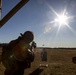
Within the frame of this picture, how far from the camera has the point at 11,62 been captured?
4.88m

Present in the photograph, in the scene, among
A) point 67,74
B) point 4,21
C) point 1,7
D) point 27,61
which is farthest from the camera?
point 67,74

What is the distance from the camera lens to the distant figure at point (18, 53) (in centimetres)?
480

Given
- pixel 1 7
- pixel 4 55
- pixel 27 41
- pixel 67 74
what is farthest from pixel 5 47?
pixel 67 74

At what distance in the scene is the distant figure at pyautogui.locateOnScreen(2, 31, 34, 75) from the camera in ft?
15.7

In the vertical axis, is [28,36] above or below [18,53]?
above

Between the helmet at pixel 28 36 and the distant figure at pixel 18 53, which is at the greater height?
the helmet at pixel 28 36

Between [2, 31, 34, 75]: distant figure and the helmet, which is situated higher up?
the helmet

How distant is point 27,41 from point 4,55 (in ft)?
1.98

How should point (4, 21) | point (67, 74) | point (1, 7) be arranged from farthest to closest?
point (67, 74)
point (1, 7)
point (4, 21)

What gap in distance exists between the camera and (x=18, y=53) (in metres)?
4.77

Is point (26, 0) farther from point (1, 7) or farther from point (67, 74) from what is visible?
point (67, 74)

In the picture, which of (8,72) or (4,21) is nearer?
(4,21)

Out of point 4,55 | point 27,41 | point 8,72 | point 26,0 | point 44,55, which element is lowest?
point 8,72

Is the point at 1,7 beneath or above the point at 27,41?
above
